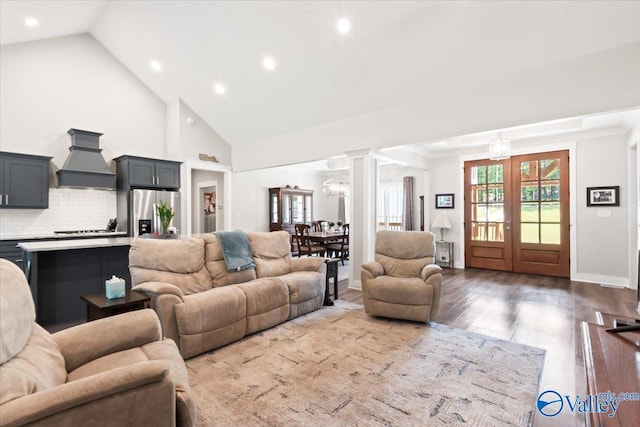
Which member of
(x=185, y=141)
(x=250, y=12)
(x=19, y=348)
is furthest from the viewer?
(x=185, y=141)

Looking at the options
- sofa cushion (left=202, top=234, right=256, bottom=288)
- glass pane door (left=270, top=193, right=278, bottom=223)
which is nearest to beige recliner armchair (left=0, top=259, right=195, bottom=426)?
sofa cushion (left=202, top=234, right=256, bottom=288)

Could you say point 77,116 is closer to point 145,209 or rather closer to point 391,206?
point 145,209

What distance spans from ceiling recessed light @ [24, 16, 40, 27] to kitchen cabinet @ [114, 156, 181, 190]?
2.16 m

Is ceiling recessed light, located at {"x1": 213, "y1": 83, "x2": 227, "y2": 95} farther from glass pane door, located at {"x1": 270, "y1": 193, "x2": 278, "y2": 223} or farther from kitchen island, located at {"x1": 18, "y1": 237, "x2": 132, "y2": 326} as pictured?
glass pane door, located at {"x1": 270, "y1": 193, "x2": 278, "y2": 223}

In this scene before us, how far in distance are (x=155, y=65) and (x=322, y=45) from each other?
11.5 ft

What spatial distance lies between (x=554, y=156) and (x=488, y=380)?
5.05 m

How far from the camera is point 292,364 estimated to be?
254cm

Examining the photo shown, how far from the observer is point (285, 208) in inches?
354

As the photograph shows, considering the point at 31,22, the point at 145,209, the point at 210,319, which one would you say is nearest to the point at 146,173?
the point at 145,209

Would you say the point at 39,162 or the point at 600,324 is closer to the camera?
the point at 600,324

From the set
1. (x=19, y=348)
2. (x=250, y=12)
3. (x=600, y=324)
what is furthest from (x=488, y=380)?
(x=250, y=12)

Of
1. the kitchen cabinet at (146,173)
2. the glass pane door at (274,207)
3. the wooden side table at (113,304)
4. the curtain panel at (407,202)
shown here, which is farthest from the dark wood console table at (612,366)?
the glass pane door at (274,207)

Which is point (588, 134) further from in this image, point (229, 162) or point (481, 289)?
point (229, 162)

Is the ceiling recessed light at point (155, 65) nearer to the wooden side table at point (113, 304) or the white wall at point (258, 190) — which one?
the white wall at point (258, 190)
